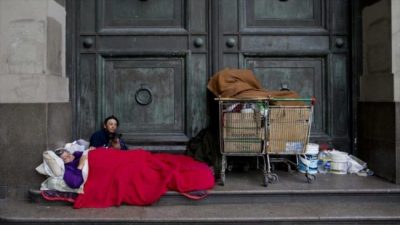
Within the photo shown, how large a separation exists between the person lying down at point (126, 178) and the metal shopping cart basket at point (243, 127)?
442 mm

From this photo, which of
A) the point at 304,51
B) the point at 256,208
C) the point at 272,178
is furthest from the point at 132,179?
the point at 304,51

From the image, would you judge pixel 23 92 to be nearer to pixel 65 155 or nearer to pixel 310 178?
pixel 65 155

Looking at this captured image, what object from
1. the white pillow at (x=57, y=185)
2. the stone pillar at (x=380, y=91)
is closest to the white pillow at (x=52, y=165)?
the white pillow at (x=57, y=185)

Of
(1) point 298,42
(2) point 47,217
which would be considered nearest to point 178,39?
(1) point 298,42

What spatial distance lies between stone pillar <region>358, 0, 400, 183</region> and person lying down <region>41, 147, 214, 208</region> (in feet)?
7.42

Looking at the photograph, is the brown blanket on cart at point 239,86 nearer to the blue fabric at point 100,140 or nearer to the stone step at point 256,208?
the stone step at point 256,208

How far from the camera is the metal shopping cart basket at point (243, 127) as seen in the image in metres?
5.39

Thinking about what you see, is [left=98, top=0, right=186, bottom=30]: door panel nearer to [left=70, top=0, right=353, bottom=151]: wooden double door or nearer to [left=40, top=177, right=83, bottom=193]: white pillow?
[left=70, top=0, right=353, bottom=151]: wooden double door

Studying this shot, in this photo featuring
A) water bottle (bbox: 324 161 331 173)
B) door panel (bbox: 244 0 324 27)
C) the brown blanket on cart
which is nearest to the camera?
the brown blanket on cart

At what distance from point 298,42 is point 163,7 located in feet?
6.64

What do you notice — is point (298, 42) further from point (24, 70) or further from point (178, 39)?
point (24, 70)

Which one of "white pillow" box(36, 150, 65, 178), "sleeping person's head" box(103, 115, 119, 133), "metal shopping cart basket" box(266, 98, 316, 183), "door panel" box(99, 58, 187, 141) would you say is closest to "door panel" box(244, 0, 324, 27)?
"door panel" box(99, 58, 187, 141)

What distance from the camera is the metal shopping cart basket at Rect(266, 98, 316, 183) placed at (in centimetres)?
541

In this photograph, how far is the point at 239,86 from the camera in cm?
568
